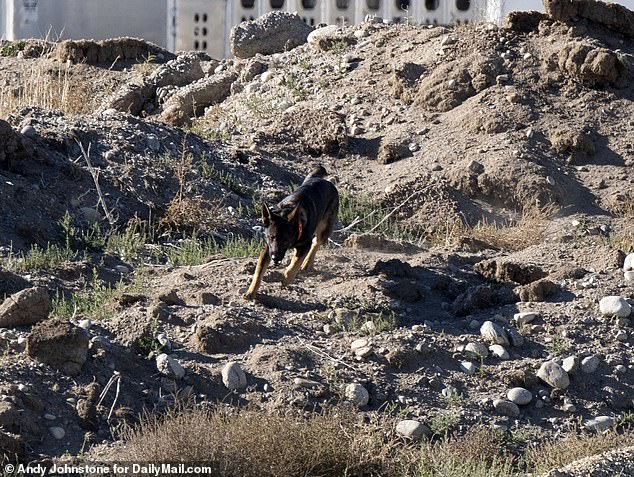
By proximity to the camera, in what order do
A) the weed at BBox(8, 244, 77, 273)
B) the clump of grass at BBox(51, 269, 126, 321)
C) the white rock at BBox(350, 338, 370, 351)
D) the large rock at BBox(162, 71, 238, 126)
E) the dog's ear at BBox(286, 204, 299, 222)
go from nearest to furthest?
the white rock at BBox(350, 338, 370, 351), the clump of grass at BBox(51, 269, 126, 321), the dog's ear at BBox(286, 204, 299, 222), the weed at BBox(8, 244, 77, 273), the large rock at BBox(162, 71, 238, 126)

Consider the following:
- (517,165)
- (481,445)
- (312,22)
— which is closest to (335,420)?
(481,445)

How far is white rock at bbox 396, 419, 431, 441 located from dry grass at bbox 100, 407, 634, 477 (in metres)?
0.05

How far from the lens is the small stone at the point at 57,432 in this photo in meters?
7.11

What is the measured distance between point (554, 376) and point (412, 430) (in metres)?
1.14

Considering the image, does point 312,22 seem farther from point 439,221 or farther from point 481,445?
point 481,445

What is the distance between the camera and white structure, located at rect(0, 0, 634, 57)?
23.2 m

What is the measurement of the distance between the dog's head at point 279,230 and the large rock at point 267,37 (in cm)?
863

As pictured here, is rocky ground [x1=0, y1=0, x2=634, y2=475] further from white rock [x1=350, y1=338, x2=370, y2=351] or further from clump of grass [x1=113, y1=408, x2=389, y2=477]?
clump of grass [x1=113, y1=408, x2=389, y2=477]

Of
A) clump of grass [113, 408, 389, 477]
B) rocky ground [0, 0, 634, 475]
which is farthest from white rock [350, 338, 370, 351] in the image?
clump of grass [113, 408, 389, 477]

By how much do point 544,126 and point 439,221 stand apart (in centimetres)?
207

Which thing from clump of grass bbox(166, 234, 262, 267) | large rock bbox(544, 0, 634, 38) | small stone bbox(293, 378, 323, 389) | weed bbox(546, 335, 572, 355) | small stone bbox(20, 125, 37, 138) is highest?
large rock bbox(544, 0, 634, 38)

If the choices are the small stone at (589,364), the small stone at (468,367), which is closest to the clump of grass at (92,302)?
the small stone at (468,367)

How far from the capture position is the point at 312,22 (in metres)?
23.5

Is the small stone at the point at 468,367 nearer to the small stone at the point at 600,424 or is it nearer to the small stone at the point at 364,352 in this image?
the small stone at the point at 364,352
